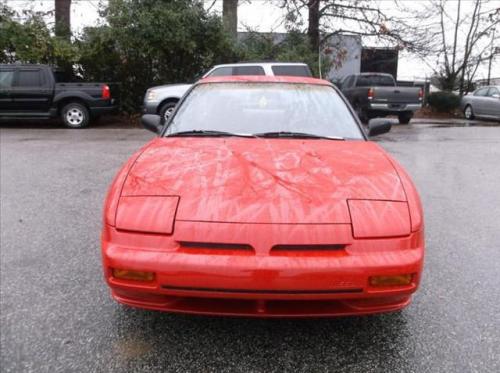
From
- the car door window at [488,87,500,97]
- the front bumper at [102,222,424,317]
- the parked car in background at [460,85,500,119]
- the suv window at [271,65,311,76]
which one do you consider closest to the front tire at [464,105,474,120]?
the parked car in background at [460,85,500,119]

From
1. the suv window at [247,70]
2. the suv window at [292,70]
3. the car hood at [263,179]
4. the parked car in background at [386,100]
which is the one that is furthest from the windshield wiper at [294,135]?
the parked car in background at [386,100]

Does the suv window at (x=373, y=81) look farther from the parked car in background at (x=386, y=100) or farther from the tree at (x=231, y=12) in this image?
the tree at (x=231, y=12)

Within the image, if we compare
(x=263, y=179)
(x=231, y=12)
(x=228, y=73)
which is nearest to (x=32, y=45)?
(x=228, y=73)

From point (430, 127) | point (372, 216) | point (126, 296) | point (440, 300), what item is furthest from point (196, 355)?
point (430, 127)

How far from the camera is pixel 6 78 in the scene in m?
12.7

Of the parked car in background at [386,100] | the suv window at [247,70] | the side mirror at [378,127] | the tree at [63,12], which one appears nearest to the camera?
the side mirror at [378,127]

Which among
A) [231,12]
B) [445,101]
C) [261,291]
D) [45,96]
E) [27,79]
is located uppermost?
[231,12]

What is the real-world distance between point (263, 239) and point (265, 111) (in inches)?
64.6

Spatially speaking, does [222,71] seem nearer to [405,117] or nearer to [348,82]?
[348,82]

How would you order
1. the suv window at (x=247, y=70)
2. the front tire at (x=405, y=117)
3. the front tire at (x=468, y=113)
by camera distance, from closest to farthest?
the suv window at (x=247, y=70) < the front tire at (x=405, y=117) < the front tire at (x=468, y=113)

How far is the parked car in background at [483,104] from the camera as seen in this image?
671 inches

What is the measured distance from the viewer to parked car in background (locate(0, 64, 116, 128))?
1273 cm

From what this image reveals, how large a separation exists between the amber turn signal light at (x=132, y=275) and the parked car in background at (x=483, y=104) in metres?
17.7

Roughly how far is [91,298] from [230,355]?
109cm
